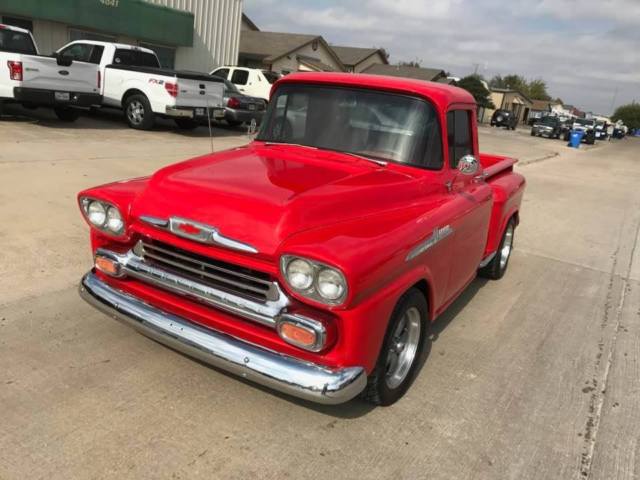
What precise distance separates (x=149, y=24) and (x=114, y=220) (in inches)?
749

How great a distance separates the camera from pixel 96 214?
3.21 m

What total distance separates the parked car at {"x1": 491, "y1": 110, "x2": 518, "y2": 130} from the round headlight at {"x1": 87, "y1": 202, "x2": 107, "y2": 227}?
2091 inches

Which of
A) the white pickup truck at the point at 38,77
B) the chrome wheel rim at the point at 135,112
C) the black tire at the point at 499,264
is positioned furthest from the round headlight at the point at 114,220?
the chrome wheel rim at the point at 135,112

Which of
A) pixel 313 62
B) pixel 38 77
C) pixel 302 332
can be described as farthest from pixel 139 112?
pixel 313 62

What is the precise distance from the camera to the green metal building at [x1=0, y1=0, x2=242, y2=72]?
56.1 ft

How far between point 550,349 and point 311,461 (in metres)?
2.36

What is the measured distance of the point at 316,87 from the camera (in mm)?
3945

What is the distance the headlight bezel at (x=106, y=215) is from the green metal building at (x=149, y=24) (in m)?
16.3

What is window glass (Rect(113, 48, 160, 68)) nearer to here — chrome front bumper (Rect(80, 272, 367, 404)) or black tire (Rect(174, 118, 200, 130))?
black tire (Rect(174, 118, 200, 130))

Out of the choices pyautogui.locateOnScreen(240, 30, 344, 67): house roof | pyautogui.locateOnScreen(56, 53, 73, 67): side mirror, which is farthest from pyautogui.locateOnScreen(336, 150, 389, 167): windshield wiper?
pyautogui.locateOnScreen(240, 30, 344, 67): house roof

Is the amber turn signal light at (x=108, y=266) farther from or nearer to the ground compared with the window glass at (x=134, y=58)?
nearer to the ground

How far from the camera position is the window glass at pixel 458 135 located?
3.84 m

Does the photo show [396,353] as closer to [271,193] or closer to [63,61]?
[271,193]

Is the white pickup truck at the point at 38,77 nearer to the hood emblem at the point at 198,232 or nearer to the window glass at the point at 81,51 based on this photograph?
the window glass at the point at 81,51
